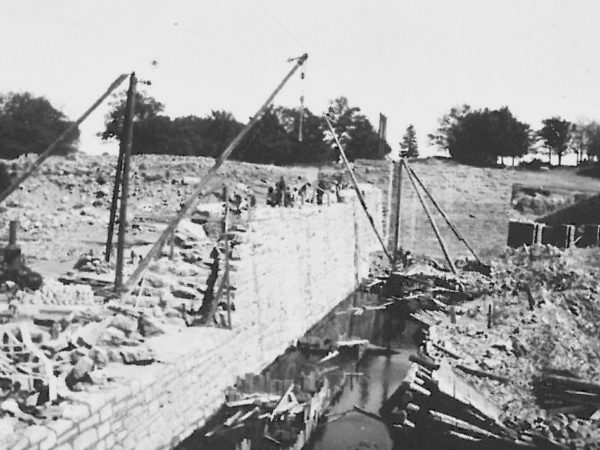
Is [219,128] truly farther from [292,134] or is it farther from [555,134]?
[555,134]

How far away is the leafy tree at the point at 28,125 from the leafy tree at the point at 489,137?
102 ft

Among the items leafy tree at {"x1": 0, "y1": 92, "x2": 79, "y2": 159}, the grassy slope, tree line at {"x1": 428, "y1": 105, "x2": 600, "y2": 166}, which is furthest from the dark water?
tree line at {"x1": 428, "y1": 105, "x2": 600, "y2": 166}

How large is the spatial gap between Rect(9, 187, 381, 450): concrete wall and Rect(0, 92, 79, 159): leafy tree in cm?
2478

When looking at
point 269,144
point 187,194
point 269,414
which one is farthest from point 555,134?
point 269,414

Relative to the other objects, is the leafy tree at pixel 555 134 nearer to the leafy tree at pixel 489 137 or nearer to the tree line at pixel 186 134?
the leafy tree at pixel 489 137

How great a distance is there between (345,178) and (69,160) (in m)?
15.0

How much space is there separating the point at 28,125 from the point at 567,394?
128ft

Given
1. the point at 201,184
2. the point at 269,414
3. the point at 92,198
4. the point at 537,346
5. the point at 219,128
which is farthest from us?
the point at 219,128

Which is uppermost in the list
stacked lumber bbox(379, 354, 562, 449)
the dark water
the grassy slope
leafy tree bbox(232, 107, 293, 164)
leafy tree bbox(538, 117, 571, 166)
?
leafy tree bbox(538, 117, 571, 166)

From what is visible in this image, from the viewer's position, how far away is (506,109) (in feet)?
166

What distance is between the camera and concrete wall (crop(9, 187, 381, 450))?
20.4 ft

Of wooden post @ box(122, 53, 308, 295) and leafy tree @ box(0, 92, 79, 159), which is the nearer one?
wooden post @ box(122, 53, 308, 295)

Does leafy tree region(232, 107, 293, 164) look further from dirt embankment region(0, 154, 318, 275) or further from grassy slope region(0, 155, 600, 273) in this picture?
grassy slope region(0, 155, 600, 273)

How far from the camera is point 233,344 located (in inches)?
388
